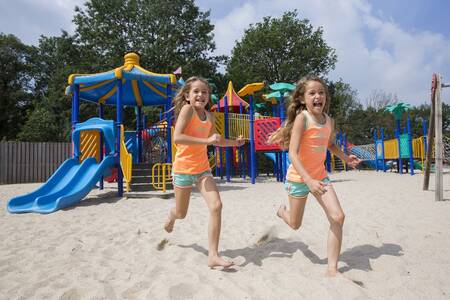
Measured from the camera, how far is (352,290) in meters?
2.34

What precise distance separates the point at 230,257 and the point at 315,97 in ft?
5.68

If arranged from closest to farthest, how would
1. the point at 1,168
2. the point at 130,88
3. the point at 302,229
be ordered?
the point at 302,229
the point at 130,88
the point at 1,168

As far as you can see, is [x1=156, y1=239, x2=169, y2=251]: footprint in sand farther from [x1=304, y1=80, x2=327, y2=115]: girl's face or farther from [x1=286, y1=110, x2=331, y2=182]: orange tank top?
[x1=304, y1=80, x2=327, y2=115]: girl's face

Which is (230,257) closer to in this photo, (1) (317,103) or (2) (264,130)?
(1) (317,103)

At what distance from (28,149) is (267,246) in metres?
16.1

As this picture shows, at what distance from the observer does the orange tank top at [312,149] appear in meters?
2.85

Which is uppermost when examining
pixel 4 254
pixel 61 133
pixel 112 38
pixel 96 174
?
pixel 112 38

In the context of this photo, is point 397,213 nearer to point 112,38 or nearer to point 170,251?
point 170,251

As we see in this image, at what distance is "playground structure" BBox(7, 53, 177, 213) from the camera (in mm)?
6934

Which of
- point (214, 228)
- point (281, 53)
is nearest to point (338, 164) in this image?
point (281, 53)

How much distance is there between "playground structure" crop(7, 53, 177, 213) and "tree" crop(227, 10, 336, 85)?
21744 millimetres

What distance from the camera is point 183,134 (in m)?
3.03

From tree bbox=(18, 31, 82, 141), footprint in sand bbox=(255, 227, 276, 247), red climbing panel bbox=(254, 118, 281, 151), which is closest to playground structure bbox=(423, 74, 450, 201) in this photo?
footprint in sand bbox=(255, 227, 276, 247)

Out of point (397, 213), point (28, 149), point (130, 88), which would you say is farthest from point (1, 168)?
point (397, 213)
